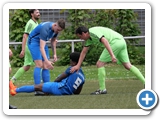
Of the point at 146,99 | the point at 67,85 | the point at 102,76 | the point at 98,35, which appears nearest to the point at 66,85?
the point at 67,85

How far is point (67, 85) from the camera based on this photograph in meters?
8.61

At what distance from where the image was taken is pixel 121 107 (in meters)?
7.24

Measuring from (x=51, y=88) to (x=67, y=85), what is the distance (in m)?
0.25

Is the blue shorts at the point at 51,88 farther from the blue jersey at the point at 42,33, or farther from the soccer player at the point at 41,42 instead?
the blue jersey at the point at 42,33

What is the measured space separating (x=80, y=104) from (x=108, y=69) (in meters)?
5.83

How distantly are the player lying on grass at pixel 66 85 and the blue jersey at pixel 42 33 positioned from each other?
1.76 feet

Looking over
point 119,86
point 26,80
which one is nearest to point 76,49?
point 26,80

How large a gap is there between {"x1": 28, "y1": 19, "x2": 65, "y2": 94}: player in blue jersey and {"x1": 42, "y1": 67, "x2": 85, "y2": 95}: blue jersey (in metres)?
0.31

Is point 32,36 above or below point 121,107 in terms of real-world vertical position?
above

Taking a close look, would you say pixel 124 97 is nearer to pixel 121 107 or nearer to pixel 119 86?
pixel 121 107

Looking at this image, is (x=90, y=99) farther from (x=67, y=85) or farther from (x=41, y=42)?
(x=41, y=42)

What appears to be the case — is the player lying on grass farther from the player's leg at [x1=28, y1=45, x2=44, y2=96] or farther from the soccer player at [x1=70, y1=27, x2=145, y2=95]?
the player's leg at [x1=28, y1=45, x2=44, y2=96]

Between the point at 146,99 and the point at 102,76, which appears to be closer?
the point at 146,99
